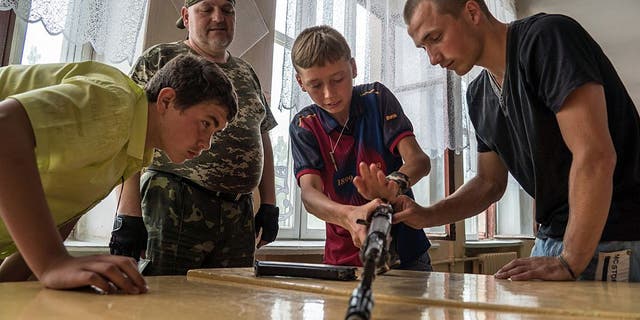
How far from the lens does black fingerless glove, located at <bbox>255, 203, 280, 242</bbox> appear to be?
5.26ft

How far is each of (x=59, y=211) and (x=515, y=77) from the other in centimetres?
96

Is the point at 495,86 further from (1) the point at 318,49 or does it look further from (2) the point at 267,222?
(2) the point at 267,222

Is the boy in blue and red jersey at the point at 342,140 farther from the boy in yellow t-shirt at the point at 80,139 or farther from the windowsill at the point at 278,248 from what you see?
the windowsill at the point at 278,248

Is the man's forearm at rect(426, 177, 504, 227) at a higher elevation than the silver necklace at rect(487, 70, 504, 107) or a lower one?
lower

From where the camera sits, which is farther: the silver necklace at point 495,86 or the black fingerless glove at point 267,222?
the black fingerless glove at point 267,222

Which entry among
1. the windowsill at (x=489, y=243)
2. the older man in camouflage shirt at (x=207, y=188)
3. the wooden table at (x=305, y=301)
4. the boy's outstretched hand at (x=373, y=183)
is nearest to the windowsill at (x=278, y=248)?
the older man in camouflage shirt at (x=207, y=188)

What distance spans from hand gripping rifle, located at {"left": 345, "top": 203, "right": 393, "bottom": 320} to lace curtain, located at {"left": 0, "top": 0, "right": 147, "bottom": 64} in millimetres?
1106

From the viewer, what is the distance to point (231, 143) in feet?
4.85

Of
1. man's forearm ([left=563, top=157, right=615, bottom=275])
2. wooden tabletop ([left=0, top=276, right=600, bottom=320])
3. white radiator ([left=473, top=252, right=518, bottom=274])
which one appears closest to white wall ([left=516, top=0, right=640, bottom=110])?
white radiator ([left=473, top=252, right=518, bottom=274])

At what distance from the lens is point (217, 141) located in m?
1.47

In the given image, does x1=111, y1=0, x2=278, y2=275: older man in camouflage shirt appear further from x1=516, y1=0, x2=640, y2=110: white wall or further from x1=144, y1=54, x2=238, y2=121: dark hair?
x1=516, y1=0, x2=640, y2=110: white wall

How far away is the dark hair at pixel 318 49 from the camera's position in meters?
1.34

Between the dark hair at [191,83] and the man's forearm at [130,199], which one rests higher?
the dark hair at [191,83]

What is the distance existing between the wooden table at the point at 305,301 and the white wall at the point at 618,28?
359 cm
